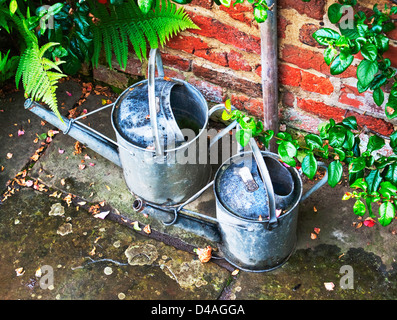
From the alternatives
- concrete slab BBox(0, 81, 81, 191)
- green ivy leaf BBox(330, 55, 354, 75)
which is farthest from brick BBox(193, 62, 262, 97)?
concrete slab BBox(0, 81, 81, 191)

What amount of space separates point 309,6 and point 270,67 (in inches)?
13.4

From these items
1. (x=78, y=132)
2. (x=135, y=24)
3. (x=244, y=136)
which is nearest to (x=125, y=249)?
(x=78, y=132)

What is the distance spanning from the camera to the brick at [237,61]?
248cm

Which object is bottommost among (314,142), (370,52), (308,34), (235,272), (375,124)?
(235,272)

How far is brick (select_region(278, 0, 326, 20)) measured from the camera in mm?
2080

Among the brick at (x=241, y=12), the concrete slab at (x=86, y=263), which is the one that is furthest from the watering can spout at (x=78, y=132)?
the brick at (x=241, y=12)

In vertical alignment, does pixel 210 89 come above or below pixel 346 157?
below

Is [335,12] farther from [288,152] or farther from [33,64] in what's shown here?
[33,64]

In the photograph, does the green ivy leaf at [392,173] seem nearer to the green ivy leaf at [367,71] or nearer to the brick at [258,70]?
the green ivy leaf at [367,71]

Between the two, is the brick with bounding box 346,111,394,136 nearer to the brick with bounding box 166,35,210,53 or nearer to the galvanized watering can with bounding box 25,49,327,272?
the galvanized watering can with bounding box 25,49,327,272

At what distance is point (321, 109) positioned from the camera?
2.47 metres

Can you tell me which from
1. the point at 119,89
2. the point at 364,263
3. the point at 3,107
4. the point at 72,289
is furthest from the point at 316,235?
the point at 3,107

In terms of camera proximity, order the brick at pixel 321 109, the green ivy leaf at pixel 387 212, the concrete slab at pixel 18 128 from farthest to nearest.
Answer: the concrete slab at pixel 18 128
the brick at pixel 321 109
the green ivy leaf at pixel 387 212

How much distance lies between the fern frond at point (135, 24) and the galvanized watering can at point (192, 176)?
0.96 feet
